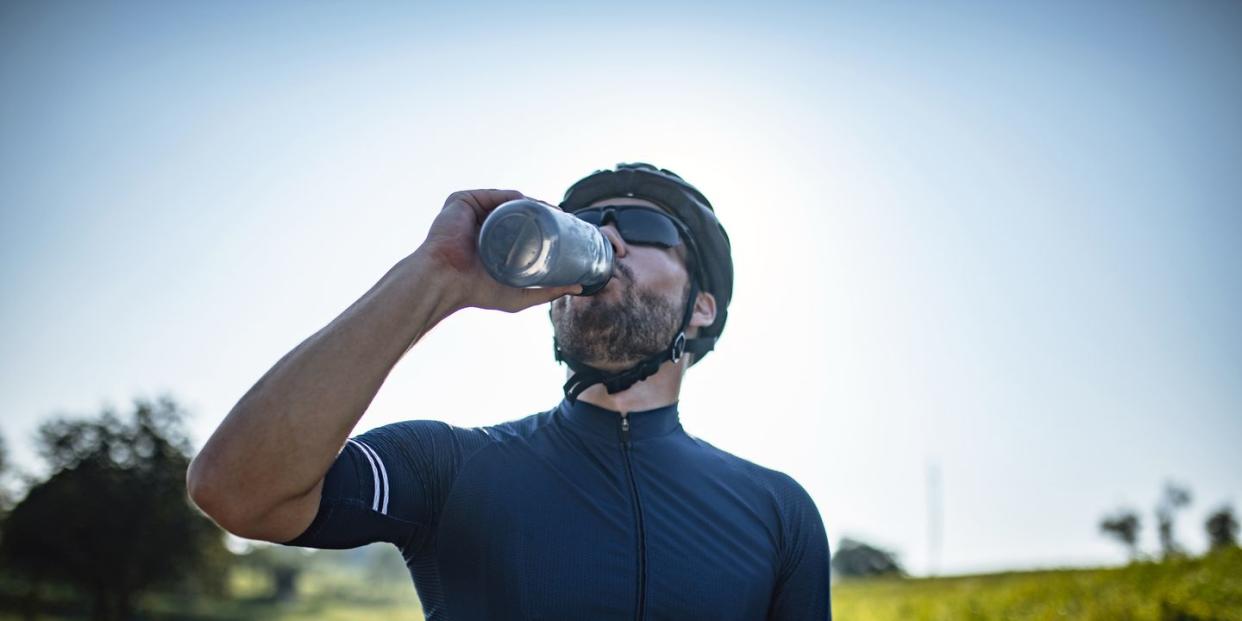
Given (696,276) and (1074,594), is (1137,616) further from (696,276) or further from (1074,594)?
(696,276)

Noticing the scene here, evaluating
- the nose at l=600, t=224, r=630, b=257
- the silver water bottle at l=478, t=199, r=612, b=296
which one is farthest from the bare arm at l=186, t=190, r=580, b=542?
the nose at l=600, t=224, r=630, b=257

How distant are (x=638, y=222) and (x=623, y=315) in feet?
1.64

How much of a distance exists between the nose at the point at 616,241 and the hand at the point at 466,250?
0.72 metres

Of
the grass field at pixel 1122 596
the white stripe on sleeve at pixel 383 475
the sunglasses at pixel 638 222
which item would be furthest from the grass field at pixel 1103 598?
the sunglasses at pixel 638 222

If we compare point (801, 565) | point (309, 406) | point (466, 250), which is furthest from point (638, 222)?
point (309, 406)

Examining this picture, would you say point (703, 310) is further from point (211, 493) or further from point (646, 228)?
point (211, 493)

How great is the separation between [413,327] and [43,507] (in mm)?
44293

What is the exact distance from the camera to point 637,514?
295 centimetres

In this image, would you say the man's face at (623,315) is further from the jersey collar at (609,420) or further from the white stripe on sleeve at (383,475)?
the white stripe on sleeve at (383,475)

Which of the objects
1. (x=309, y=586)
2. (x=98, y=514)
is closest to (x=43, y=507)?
(x=98, y=514)

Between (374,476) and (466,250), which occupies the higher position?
(466,250)

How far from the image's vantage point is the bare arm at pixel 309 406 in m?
1.96

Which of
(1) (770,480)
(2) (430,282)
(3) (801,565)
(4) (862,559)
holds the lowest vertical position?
(4) (862,559)

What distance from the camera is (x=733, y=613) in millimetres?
2859
